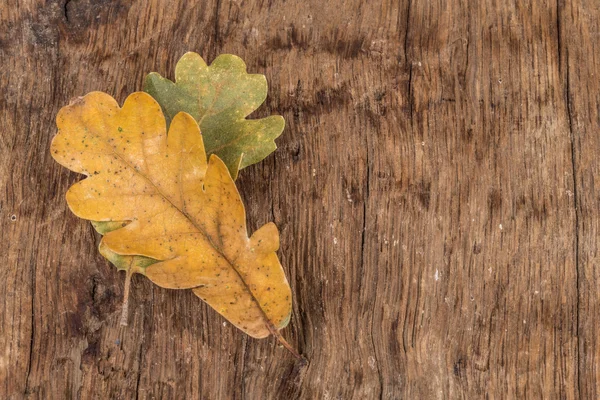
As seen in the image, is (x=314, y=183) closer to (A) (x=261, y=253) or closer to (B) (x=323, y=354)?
(A) (x=261, y=253)

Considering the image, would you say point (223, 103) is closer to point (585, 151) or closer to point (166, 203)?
point (166, 203)

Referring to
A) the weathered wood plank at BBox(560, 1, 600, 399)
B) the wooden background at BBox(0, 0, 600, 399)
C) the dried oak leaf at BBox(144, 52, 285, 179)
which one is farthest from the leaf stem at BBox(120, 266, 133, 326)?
the weathered wood plank at BBox(560, 1, 600, 399)

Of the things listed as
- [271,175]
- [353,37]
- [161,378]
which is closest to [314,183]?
[271,175]

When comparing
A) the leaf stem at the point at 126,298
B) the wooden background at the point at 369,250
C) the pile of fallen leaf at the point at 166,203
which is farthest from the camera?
the wooden background at the point at 369,250

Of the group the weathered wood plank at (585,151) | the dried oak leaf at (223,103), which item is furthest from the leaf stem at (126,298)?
the weathered wood plank at (585,151)

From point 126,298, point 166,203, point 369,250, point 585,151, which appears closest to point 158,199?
point 166,203

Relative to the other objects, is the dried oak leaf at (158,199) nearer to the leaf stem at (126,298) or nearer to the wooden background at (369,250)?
the leaf stem at (126,298)
